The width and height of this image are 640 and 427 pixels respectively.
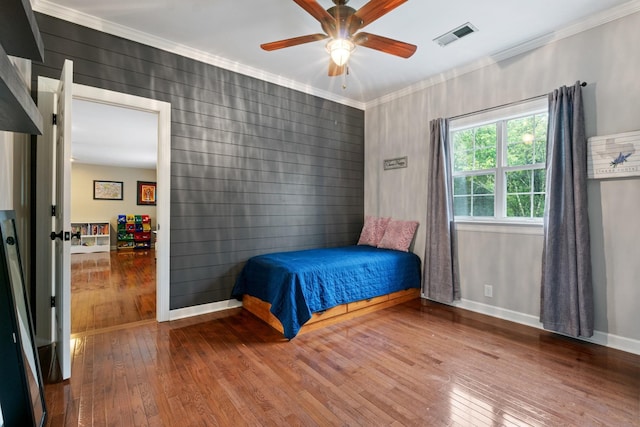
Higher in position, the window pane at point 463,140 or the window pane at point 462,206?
the window pane at point 463,140

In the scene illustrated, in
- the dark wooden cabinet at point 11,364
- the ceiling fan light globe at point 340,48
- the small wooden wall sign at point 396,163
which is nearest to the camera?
the dark wooden cabinet at point 11,364

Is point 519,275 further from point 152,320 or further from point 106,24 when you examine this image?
point 106,24

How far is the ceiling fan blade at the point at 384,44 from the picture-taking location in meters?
2.22

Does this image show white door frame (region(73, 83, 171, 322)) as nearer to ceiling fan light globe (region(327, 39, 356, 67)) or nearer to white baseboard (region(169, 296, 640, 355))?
white baseboard (region(169, 296, 640, 355))

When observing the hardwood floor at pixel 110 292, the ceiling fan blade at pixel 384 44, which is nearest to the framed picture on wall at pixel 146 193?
the hardwood floor at pixel 110 292

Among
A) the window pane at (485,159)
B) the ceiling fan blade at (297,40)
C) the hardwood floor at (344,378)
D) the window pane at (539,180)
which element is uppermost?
the ceiling fan blade at (297,40)

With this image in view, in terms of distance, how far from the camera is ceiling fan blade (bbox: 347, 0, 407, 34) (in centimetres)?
185

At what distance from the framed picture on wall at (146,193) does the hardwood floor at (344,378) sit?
Answer: 23.8ft

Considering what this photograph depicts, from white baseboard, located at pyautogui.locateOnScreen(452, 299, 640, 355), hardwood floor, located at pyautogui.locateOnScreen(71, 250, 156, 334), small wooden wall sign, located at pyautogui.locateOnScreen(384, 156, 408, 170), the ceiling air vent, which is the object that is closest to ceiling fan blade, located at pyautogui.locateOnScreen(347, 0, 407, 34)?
the ceiling air vent

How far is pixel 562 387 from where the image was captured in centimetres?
199

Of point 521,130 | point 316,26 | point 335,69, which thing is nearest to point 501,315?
point 521,130

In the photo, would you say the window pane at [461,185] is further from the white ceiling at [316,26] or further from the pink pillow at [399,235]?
the white ceiling at [316,26]

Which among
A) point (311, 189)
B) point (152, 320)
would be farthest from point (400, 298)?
point (152, 320)

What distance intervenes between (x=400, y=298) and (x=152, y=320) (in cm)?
272
